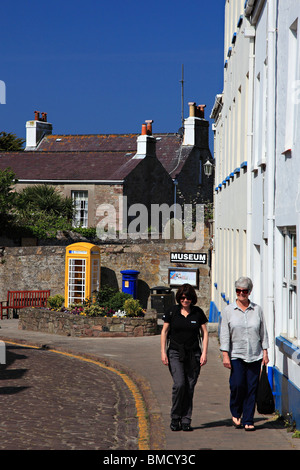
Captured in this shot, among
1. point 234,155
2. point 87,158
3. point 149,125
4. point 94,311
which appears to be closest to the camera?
point 234,155

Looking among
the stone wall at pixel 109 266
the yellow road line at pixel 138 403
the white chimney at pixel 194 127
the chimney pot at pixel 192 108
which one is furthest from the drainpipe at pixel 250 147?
the chimney pot at pixel 192 108

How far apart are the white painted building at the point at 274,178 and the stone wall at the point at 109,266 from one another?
10.3 m

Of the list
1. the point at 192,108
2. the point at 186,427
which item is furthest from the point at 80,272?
the point at 192,108

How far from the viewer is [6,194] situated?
106 feet

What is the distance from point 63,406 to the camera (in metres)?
11.5

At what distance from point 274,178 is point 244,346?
2.82m

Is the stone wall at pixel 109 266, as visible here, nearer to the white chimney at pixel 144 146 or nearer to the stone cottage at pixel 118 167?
the stone cottage at pixel 118 167

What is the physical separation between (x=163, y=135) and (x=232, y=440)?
130ft

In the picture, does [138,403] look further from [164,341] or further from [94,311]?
[94,311]

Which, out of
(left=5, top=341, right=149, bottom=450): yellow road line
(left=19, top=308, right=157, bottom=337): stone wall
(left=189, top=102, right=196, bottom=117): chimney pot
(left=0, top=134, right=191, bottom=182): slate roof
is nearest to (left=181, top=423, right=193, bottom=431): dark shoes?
(left=5, top=341, right=149, bottom=450): yellow road line

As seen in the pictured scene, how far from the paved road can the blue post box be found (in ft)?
30.2

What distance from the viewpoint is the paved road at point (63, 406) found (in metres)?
9.00

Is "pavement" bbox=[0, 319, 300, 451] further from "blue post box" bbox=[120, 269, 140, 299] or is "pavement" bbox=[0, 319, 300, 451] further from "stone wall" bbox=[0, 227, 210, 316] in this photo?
"stone wall" bbox=[0, 227, 210, 316]

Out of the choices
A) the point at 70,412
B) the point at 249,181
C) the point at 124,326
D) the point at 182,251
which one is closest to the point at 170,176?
the point at 182,251
